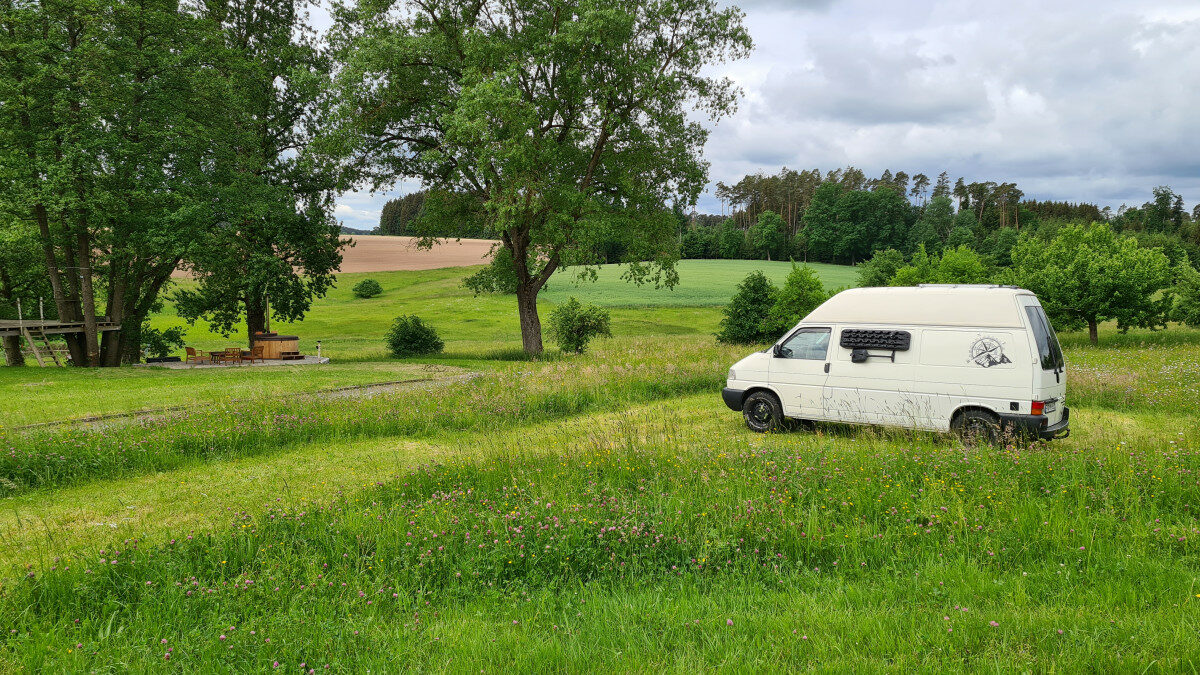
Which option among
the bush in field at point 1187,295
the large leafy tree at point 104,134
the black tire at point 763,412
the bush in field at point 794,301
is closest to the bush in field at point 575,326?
the bush in field at point 794,301

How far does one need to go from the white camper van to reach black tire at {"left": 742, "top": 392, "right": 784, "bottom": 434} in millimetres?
20

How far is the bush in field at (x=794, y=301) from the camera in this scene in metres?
32.3

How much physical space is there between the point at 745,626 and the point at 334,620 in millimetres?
3162

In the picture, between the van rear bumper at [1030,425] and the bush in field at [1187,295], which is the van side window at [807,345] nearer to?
the van rear bumper at [1030,425]

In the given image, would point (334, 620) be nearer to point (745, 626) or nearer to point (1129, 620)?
point (745, 626)

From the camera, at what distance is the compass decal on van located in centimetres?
1000

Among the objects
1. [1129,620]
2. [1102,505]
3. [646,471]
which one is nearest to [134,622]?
[646,471]

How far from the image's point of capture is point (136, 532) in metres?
6.93

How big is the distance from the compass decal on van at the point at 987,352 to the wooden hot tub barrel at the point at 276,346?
2817 cm

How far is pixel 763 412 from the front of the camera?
12.5 metres

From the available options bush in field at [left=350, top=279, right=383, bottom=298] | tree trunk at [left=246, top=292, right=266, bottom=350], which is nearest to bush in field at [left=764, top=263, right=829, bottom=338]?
tree trunk at [left=246, top=292, right=266, bottom=350]

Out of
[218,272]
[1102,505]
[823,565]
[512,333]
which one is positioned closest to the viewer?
[823,565]

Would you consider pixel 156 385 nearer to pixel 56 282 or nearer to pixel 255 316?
pixel 56 282

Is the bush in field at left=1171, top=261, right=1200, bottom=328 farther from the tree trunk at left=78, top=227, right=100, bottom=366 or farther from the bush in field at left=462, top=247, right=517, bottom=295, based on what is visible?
the tree trunk at left=78, top=227, right=100, bottom=366
